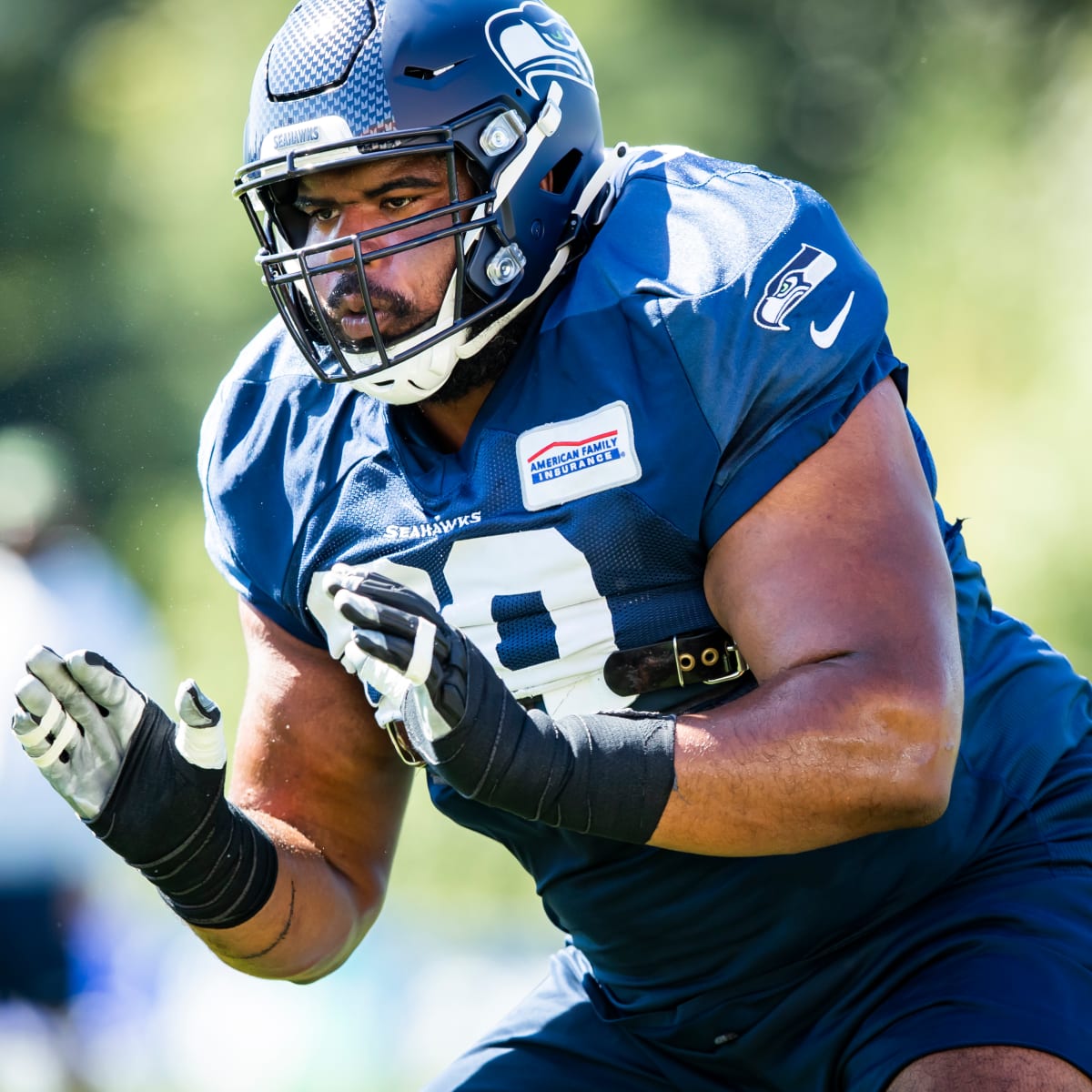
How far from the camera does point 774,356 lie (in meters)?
2.20

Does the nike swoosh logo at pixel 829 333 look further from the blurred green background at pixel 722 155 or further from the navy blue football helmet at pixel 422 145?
the blurred green background at pixel 722 155

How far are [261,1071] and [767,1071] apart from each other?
95.5 inches

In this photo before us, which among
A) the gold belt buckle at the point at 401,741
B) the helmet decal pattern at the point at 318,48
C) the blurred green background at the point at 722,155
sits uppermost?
the helmet decal pattern at the point at 318,48

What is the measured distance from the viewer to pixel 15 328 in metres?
8.64

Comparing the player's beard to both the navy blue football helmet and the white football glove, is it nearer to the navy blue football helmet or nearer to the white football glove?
the navy blue football helmet

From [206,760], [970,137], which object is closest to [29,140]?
[970,137]

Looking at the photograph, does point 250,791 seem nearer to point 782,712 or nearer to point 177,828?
point 177,828

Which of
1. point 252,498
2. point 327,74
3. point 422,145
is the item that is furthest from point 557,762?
point 327,74

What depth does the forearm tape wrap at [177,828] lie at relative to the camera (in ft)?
7.05

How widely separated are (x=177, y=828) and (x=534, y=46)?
1310 mm

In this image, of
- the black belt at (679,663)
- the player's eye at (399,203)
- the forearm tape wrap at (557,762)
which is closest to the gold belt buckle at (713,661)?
the black belt at (679,663)

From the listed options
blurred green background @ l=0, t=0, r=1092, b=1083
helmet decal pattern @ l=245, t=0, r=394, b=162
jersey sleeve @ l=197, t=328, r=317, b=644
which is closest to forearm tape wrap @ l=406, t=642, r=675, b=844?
jersey sleeve @ l=197, t=328, r=317, b=644

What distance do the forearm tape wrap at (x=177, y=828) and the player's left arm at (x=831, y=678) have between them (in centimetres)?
63

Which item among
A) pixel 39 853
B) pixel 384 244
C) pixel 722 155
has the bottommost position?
pixel 722 155
